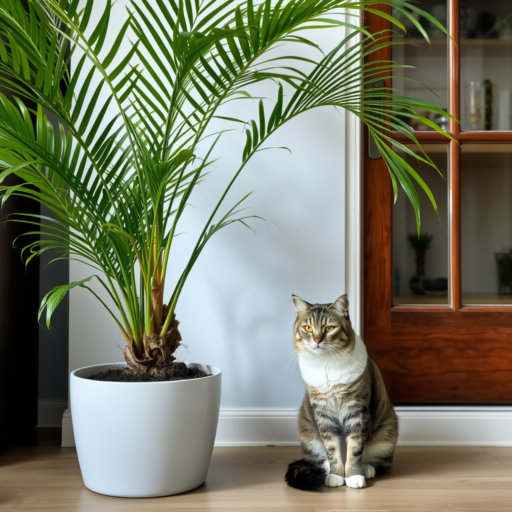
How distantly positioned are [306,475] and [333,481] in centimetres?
7

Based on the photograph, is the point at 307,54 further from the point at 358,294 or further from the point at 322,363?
the point at 322,363

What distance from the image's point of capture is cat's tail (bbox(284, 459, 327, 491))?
4.42 feet

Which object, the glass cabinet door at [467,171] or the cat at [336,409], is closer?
the cat at [336,409]

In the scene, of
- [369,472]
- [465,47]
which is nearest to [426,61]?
[465,47]

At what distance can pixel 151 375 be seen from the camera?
132 centimetres

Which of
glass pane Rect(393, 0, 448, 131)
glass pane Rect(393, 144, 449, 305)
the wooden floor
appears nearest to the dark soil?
the wooden floor

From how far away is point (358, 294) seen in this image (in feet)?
5.73

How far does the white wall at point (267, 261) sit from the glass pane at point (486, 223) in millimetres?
450

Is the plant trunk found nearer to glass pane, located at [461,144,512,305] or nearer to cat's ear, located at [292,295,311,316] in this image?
cat's ear, located at [292,295,311,316]

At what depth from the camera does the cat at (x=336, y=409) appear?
1.38 meters

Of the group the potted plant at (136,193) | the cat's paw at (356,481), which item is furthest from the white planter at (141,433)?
the cat's paw at (356,481)

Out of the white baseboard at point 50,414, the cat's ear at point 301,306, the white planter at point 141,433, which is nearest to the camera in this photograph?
the white planter at point 141,433

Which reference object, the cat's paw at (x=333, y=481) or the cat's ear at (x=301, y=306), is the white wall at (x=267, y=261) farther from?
the cat's paw at (x=333, y=481)

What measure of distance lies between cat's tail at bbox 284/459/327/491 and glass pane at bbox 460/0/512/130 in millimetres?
1203
